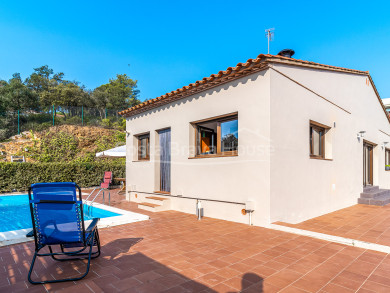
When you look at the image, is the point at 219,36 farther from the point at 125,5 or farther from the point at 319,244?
the point at 319,244

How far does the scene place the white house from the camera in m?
5.75

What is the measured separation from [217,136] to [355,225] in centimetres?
414

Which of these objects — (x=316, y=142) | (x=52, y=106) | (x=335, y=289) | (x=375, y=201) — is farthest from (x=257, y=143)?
(x=52, y=106)

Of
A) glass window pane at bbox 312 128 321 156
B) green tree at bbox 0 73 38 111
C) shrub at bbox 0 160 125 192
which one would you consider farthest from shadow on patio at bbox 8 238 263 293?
green tree at bbox 0 73 38 111

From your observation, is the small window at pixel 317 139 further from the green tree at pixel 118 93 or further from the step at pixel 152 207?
the green tree at pixel 118 93

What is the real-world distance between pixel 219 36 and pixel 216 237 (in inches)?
670

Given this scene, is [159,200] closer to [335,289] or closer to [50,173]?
[335,289]

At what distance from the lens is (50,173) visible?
14.2 m

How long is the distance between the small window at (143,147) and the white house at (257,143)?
0.17ft

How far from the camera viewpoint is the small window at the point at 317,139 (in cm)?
735

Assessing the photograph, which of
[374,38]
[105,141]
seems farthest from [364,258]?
[105,141]

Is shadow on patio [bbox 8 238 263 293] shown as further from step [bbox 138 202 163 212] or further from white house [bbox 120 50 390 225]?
step [bbox 138 202 163 212]

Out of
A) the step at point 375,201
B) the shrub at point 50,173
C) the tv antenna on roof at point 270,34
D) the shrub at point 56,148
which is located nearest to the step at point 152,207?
the tv antenna on roof at point 270,34

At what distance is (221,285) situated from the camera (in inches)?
113
